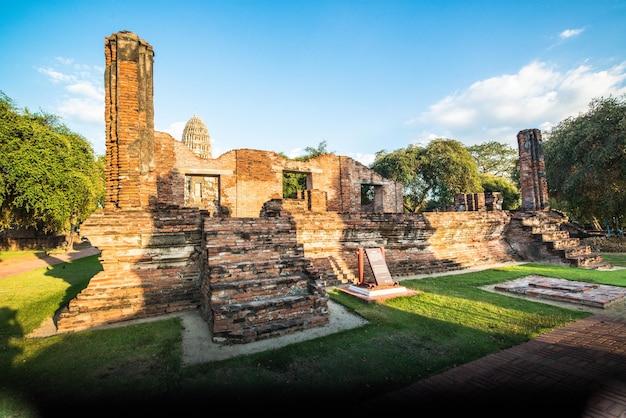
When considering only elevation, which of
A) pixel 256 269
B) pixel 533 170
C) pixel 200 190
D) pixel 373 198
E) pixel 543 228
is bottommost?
pixel 256 269

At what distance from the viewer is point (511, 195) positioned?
95.2ft

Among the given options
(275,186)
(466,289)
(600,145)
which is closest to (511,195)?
(600,145)

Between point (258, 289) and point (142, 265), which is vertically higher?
point (142, 265)

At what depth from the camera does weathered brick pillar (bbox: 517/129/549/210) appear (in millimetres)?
13023

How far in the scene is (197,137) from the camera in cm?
4569

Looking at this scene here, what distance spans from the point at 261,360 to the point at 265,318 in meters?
0.97

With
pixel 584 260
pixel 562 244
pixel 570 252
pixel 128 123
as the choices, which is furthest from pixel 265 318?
pixel 562 244

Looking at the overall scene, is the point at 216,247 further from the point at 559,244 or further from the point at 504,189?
the point at 504,189

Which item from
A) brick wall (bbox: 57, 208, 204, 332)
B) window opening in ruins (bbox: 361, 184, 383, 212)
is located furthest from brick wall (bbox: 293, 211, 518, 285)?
window opening in ruins (bbox: 361, 184, 383, 212)

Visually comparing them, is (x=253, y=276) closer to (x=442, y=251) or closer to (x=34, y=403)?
(x=34, y=403)

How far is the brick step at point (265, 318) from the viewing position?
4.22m

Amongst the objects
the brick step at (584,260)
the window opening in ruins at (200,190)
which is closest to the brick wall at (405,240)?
the brick step at (584,260)

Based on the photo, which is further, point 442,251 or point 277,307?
point 442,251

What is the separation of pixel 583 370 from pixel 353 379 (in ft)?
7.94
